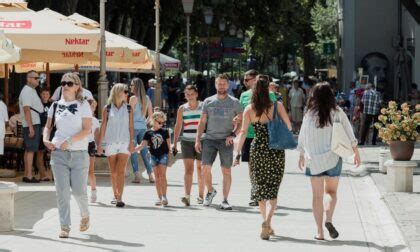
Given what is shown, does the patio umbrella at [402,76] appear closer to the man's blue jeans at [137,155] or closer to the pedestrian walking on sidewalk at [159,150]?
the man's blue jeans at [137,155]

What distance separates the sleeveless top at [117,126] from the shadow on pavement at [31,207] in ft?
3.69

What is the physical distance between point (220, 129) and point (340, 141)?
10.0 ft

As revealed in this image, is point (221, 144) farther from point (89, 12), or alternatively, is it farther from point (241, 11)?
point (241, 11)

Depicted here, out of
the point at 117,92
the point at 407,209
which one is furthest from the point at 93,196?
the point at 407,209

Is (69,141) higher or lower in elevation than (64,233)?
higher

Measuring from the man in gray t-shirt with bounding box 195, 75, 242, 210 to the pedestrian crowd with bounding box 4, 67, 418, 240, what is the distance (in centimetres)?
1

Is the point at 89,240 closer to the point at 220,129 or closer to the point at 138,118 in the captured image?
the point at 220,129

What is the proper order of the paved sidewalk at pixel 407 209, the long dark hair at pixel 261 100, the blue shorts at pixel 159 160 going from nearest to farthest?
the paved sidewalk at pixel 407 209
the long dark hair at pixel 261 100
the blue shorts at pixel 159 160

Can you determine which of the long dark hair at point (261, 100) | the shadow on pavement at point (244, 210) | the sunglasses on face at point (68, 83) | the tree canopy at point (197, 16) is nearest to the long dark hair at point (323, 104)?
the long dark hair at point (261, 100)

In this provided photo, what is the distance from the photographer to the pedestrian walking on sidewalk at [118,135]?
1327 centimetres

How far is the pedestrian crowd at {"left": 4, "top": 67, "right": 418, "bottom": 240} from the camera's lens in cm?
1043

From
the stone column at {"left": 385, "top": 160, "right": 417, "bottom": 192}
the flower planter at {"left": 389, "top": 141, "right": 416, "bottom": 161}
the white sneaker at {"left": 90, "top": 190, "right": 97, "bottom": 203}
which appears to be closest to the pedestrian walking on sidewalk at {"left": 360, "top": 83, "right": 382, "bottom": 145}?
the flower planter at {"left": 389, "top": 141, "right": 416, "bottom": 161}

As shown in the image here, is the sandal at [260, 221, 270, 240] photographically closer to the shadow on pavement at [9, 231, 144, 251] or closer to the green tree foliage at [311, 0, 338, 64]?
the shadow on pavement at [9, 231, 144, 251]

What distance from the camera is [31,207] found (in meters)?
12.9
